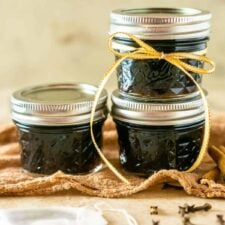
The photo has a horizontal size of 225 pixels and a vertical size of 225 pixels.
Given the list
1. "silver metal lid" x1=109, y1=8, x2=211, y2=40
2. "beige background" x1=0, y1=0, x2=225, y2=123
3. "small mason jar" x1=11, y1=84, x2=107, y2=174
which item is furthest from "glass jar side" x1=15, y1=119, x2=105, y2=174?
"beige background" x1=0, y1=0, x2=225, y2=123

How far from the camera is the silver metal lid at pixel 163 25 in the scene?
84 centimetres

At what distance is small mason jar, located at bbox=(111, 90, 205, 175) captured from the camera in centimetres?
86

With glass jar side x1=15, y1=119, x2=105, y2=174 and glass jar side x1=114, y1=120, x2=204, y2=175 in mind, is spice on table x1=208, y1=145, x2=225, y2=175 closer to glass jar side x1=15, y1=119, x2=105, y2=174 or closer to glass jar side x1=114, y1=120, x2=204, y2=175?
glass jar side x1=114, y1=120, x2=204, y2=175

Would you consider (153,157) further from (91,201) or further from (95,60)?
(95,60)

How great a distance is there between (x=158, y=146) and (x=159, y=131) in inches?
0.7

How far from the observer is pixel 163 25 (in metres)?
0.83

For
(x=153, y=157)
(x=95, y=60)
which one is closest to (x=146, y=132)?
(x=153, y=157)

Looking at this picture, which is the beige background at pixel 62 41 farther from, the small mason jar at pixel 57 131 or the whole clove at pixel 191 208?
the whole clove at pixel 191 208

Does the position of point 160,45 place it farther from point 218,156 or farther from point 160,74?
point 218,156

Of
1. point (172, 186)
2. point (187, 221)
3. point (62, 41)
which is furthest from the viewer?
point (62, 41)

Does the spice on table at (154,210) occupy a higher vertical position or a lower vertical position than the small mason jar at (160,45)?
lower

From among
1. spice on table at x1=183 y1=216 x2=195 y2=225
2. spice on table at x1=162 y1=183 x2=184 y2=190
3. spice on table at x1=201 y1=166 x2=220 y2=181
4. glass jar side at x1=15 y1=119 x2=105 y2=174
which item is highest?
glass jar side at x1=15 y1=119 x2=105 y2=174

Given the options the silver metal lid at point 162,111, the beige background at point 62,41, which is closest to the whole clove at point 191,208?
the silver metal lid at point 162,111

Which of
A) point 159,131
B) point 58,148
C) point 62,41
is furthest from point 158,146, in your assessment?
point 62,41
